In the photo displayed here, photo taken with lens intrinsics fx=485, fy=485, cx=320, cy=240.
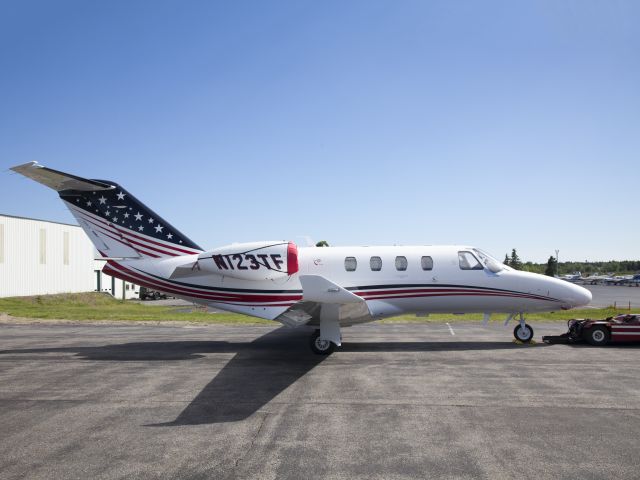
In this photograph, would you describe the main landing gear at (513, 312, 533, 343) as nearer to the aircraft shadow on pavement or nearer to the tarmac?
the aircraft shadow on pavement

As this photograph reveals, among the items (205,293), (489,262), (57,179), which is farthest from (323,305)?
(57,179)

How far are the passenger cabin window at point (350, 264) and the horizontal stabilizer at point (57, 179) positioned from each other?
7.87m

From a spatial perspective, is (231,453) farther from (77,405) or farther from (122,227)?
(122,227)

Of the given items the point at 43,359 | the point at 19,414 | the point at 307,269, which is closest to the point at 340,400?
the point at 19,414

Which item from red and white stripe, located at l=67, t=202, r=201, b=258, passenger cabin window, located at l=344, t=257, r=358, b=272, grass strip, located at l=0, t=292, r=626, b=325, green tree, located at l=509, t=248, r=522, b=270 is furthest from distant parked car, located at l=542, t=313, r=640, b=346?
green tree, located at l=509, t=248, r=522, b=270

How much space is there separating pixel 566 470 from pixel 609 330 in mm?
11034

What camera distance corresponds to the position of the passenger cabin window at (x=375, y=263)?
15195 millimetres

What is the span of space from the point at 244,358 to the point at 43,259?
1398 inches

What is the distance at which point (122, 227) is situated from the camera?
1568 centimetres

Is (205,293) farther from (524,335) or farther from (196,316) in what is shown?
(196,316)

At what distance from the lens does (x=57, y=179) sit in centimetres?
1444

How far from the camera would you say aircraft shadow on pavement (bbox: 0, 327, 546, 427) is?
8492 mm

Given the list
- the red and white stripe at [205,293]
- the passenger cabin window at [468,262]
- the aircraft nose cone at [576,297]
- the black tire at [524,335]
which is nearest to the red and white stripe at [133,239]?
the red and white stripe at [205,293]

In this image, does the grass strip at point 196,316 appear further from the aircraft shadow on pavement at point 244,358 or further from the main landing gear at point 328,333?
the main landing gear at point 328,333
